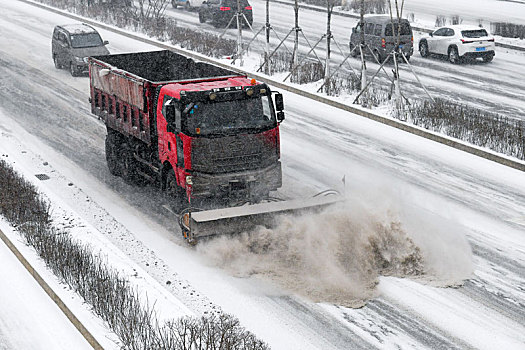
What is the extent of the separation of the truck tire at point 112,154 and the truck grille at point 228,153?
172 inches

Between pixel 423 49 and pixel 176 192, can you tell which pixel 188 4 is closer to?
pixel 423 49

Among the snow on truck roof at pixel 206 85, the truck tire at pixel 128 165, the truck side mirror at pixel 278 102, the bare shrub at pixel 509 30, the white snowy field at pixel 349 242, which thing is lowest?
the white snowy field at pixel 349 242

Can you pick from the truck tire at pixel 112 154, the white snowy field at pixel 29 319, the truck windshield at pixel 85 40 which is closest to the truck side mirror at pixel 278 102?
the truck tire at pixel 112 154

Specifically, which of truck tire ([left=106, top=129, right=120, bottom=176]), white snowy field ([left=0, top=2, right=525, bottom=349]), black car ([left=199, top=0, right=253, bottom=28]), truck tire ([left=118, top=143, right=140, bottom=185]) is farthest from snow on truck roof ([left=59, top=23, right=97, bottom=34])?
truck tire ([left=118, top=143, right=140, bottom=185])

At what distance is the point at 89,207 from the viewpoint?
15.2m

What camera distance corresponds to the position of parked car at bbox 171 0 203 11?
46.0m

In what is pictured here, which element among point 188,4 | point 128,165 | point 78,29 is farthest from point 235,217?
point 188,4

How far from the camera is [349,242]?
12195 mm

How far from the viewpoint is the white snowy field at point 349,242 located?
1035cm

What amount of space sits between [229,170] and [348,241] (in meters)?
2.43

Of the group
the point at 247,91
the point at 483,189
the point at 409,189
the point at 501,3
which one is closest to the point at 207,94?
the point at 247,91

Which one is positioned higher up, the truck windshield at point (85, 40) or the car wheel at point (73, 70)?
the truck windshield at point (85, 40)

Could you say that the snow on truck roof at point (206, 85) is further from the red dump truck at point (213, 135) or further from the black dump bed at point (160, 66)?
the black dump bed at point (160, 66)

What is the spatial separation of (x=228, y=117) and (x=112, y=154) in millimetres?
4787
